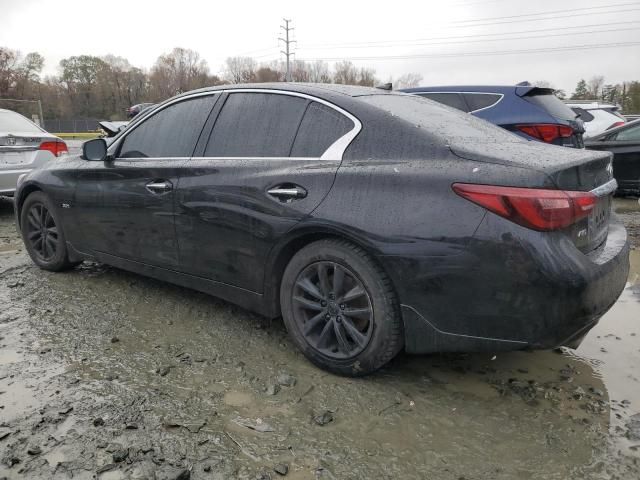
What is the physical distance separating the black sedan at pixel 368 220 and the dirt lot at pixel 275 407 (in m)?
0.29

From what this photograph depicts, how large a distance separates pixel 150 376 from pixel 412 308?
1.47 m

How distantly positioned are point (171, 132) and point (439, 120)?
6.20 feet

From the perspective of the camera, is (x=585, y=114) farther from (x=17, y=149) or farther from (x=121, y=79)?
(x=121, y=79)

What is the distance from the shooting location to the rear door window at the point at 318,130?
2.84 meters

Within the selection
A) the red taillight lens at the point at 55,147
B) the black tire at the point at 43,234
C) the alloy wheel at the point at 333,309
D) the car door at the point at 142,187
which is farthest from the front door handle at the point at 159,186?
the red taillight lens at the point at 55,147

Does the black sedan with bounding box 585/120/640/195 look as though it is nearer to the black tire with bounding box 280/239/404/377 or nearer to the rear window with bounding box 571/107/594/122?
the rear window with bounding box 571/107/594/122

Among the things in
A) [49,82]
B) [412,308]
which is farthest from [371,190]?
[49,82]

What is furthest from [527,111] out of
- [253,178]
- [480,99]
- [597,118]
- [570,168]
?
[597,118]

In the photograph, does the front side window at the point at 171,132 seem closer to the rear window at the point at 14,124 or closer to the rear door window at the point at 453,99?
the rear door window at the point at 453,99

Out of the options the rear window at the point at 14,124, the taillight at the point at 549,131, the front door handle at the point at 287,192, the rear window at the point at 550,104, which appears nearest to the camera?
the front door handle at the point at 287,192

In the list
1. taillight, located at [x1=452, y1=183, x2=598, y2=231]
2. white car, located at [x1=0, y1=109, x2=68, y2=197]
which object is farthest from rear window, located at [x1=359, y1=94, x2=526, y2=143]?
white car, located at [x1=0, y1=109, x2=68, y2=197]

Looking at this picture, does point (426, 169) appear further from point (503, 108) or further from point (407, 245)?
point (503, 108)

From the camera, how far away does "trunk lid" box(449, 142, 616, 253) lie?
7.62 feet

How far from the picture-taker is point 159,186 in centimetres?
348
